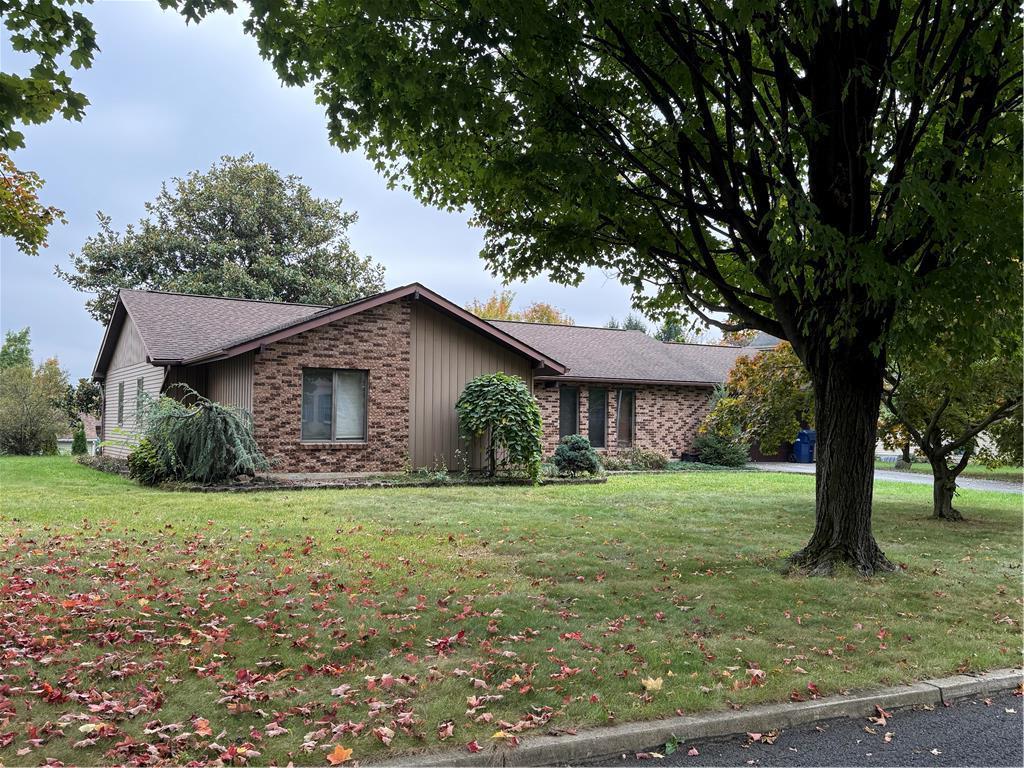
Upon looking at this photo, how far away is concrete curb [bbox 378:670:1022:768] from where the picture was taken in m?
3.49

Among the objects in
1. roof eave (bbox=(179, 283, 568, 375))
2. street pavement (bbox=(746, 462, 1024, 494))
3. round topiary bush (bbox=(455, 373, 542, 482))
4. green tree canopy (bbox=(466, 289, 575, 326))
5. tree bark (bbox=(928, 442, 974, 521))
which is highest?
green tree canopy (bbox=(466, 289, 575, 326))

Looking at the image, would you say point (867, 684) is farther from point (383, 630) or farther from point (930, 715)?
point (383, 630)

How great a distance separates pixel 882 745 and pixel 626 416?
62.8ft

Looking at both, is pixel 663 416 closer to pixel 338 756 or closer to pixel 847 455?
pixel 847 455

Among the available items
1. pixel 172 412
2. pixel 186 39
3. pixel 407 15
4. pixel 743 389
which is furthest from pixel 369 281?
pixel 407 15

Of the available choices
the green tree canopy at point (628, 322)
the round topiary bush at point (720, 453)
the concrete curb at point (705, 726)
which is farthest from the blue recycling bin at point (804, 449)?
the green tree canopy at point (628, 322)

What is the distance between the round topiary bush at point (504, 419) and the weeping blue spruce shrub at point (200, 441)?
4626 mm

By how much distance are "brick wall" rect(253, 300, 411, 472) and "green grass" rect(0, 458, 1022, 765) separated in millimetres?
5142

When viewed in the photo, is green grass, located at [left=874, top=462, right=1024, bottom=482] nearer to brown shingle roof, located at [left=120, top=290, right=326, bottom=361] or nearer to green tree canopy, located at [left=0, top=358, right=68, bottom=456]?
brown shingle roof, located at [left=120, top=290, right=326, bottom=361]

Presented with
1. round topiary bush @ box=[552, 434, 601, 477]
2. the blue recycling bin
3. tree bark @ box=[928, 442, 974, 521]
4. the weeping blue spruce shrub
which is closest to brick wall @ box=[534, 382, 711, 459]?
round topiary bush @ box=[552, 434, 601, 477]

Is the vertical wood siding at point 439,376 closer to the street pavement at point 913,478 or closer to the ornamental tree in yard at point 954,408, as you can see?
the ornamental tree in yard at point 954,408

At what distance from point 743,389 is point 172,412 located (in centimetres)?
1069

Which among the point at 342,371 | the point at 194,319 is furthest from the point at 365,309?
the point at 194,319

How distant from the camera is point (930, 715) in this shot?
14.0ft
